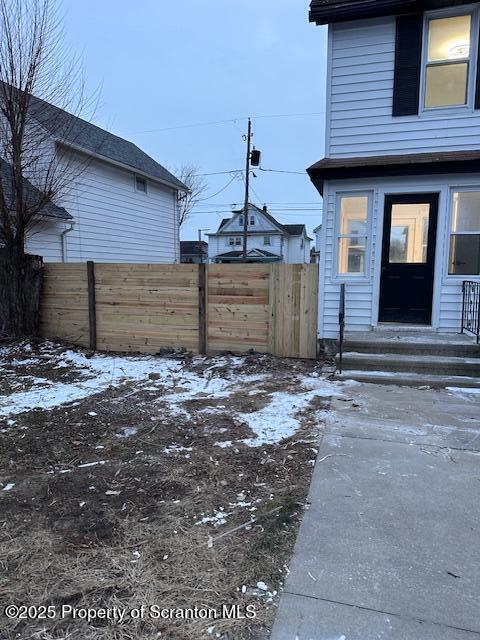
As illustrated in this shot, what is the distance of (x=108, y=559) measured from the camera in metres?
2.11

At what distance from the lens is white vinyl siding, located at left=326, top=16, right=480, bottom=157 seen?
627cm

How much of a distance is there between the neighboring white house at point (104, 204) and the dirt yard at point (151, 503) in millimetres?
6109

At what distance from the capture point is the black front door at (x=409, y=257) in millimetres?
6473

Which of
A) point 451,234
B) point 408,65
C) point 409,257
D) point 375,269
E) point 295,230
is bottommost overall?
point 375,269

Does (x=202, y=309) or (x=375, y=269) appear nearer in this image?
(x=375, y=269)

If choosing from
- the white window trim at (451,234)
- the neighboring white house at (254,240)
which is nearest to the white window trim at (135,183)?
the white window trim at (451,234)

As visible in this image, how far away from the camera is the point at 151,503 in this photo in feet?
8.77

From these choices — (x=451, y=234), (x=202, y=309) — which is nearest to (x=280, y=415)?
(x=202, y=309)

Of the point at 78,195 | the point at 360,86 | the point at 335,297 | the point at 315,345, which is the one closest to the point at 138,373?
the point at 315,345

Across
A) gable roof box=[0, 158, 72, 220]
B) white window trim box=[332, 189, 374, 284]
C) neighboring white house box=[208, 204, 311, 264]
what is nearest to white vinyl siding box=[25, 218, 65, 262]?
gable roof box=[0, 158, 72, 220]

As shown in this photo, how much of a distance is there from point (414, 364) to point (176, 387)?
3155 millimetres

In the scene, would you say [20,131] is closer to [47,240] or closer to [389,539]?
[47,240]

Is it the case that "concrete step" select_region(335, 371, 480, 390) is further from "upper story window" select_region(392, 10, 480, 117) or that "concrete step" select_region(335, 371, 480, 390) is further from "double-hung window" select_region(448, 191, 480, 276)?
"upper story window" select_region(392, 10, 480, 117)

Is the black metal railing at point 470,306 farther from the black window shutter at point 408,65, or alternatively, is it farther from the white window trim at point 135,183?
the white window trim at point 135,183
